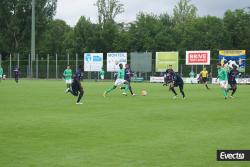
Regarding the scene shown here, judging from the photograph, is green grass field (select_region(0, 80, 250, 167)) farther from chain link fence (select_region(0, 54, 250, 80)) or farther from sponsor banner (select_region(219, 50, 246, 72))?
chain link fence (select_region(0, 54, 250, 80))

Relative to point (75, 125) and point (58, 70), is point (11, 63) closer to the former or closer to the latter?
point (58, 70)

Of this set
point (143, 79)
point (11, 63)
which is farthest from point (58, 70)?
point (143, 79)

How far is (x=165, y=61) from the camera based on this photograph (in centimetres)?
6512

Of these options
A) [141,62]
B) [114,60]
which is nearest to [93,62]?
[114,60]

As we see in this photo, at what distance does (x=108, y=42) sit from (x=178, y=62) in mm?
25893

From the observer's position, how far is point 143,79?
219 feet

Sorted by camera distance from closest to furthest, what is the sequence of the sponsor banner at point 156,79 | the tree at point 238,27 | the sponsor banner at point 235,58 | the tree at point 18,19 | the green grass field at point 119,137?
the green grass field at point 119,137
the sponsor banner at point 235,58
the sponsor banner at point 156,79
the tree at point 238,27
the tree at point 18,19

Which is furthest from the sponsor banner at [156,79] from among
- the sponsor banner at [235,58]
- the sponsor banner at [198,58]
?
the sponsor banner at [235,58]

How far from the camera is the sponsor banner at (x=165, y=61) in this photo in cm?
6431

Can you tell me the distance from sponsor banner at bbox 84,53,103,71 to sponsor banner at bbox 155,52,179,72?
301 inches

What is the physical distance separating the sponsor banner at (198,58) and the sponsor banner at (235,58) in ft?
6.23

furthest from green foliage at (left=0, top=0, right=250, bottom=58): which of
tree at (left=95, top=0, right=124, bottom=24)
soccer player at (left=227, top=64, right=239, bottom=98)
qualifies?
soccer player at (left=227, top=64, right=239, bottom=98)

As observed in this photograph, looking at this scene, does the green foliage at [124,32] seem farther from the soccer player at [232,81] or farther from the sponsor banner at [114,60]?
the soccer player at [232,81]

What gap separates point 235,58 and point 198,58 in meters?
4.69
